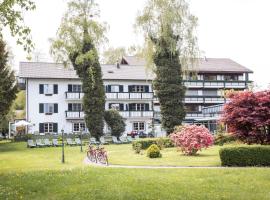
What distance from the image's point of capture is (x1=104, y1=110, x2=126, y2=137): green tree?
52.6m

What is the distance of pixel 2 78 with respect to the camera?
4472cm

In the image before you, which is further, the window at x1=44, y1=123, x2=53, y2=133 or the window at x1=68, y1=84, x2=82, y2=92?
the window at x1=68, y1=84, x2=82, y2=92

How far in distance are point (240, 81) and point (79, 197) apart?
60653 millimetres

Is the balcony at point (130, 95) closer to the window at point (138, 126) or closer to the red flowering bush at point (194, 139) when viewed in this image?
the window at point (138, 126)

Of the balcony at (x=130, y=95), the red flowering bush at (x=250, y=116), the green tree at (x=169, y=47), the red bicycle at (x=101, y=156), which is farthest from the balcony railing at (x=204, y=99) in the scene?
the red flowering bush at (x=250, y=116)

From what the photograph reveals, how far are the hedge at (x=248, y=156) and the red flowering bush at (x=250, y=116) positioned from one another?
237 cm

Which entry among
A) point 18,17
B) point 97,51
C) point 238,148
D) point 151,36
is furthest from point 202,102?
point 18,17

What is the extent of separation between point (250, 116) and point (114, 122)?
31079 millimetres

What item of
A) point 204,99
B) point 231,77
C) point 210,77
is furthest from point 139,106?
point 231,77

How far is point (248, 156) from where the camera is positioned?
66.8 ft

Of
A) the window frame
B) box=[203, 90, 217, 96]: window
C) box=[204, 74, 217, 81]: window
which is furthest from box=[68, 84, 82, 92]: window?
box=[204, 74, 217, 81]: window

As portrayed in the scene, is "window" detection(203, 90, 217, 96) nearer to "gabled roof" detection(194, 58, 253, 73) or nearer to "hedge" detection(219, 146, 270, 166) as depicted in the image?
"gabled roof" detection(194, 58, 253, 73)

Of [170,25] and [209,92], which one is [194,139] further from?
[209,92]

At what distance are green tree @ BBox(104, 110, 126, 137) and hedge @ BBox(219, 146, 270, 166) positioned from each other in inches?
1281
